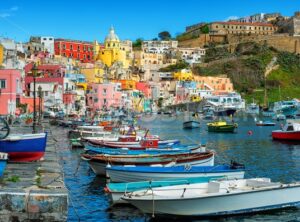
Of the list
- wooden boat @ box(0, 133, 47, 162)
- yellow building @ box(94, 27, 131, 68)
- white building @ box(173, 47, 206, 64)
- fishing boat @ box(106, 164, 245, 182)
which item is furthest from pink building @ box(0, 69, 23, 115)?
white building @ box(173, 47, 206, 64)

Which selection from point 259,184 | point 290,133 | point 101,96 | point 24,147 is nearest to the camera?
point 259,184

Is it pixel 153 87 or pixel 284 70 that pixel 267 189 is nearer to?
pixel 153 87

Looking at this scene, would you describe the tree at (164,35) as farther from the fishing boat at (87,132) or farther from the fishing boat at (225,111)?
the fishing boat at (87,132)

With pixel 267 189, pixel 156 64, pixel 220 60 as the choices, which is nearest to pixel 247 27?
pixel 220 60

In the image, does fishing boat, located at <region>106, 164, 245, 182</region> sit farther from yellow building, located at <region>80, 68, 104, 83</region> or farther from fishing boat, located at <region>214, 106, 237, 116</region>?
yellow building, located at <region>80, 68, 104, 83</region>

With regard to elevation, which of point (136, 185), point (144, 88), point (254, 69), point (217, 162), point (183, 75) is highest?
point (254, 69)

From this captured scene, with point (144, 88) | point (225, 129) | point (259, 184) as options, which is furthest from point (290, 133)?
point (144, 88)

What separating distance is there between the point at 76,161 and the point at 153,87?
98.0 meters

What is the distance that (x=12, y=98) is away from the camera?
2071 inches

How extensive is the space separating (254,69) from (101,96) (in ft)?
211

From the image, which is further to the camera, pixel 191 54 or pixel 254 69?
pixel 191 54

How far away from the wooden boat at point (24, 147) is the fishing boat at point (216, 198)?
4.97 metres

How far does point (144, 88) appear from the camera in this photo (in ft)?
403

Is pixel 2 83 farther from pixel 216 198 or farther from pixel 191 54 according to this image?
pixel 191 54
